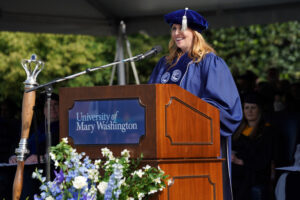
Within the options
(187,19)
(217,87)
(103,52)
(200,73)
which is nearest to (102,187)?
(217,87)

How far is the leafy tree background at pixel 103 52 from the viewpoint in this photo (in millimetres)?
16016

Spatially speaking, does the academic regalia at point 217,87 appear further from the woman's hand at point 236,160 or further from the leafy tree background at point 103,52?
the leafy tree background at point 103,52

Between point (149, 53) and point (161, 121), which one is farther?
point (149, 53)

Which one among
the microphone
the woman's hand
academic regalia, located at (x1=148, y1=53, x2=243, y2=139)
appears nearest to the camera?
the microphone

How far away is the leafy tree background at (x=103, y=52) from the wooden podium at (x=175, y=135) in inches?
369

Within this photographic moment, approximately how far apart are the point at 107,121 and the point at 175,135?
37 cm

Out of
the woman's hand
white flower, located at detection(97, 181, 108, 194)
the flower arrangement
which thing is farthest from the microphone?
the woman's hand

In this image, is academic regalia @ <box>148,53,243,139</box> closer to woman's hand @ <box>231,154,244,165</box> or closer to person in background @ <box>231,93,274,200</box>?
person in background @ <box>231,93,274,200</box>

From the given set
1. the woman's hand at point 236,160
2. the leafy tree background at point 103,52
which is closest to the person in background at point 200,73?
the woman's hand at point 236,160

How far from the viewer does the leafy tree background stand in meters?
16.0

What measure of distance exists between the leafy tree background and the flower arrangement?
9739 millimetres

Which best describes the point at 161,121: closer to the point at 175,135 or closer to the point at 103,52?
the point at 175,135

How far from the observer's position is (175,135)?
10.8 feet

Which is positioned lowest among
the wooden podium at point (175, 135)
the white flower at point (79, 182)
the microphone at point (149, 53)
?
the white flower at point (79, 182)
